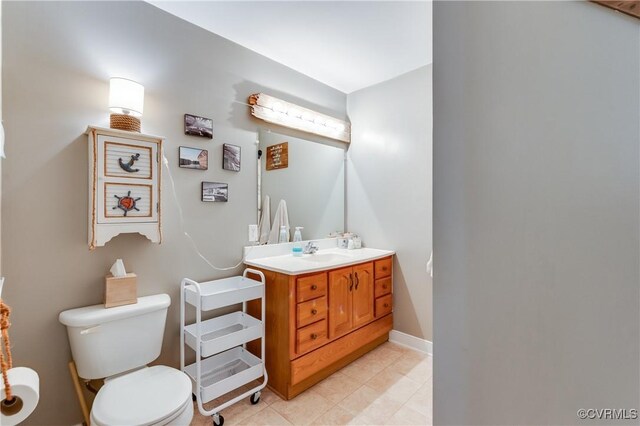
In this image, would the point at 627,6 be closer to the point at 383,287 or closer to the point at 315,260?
the point at 315,260

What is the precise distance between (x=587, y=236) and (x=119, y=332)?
194 centimetres

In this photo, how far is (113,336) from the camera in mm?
1527

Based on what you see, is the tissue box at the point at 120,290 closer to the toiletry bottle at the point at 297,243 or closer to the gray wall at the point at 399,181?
the toiletry bottle at the point at 297,243

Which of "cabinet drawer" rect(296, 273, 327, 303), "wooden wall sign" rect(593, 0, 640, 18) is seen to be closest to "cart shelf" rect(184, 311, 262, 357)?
"cabinet drawer" rect(296, 273, 327, 303)

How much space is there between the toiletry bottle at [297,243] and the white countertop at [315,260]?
4cm

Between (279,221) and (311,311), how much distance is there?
854mm

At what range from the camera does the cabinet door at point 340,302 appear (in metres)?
2.20

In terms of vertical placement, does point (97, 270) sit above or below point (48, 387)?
above

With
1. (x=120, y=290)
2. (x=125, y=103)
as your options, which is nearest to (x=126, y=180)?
(x=125, y=103)

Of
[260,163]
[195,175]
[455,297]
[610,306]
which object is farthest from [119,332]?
[610,306]

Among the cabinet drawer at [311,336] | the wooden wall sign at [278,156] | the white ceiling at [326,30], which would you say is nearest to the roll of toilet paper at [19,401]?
the cabinet drawer at [311,336]

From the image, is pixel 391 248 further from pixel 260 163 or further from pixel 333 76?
pixel 333 76

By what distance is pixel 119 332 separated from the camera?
5.08 ft

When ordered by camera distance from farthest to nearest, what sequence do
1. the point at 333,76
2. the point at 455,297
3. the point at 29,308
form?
the point at 333,76, the point at 29,308, the point at 455,297
